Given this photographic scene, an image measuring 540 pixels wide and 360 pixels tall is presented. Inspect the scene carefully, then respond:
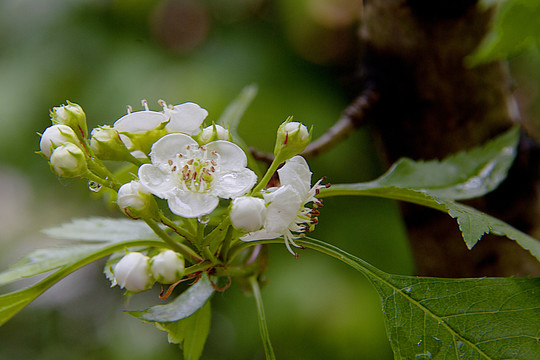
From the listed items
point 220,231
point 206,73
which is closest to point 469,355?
point 220,231

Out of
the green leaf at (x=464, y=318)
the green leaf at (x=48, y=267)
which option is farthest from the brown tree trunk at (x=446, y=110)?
the green leaf at (x=48, y=267)

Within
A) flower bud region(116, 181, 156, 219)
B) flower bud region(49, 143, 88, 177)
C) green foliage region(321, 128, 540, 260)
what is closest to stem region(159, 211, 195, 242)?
flower bud region(116, 181, 156, 219)

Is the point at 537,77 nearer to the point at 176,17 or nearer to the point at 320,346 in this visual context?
the point at 320,346

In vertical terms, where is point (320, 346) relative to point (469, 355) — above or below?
above

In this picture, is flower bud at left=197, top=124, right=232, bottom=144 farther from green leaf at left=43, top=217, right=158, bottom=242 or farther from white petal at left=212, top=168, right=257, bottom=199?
green leaf at left=43, top=217, right=158, bottom=242

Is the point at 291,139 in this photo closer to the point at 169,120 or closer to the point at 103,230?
the point at 169,120

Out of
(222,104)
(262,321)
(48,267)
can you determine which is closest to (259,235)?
(262,321)
